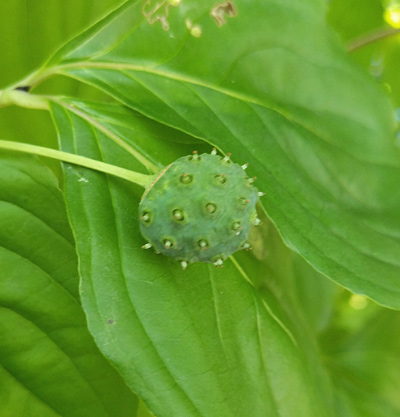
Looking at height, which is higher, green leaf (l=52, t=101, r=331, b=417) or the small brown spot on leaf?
the small brown spot on leaf

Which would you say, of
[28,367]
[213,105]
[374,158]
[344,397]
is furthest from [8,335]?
[344,397]

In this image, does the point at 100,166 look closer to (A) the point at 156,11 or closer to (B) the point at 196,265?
(B) the point at 196,265

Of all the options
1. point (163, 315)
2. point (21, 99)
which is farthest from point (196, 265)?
point (21, 99)

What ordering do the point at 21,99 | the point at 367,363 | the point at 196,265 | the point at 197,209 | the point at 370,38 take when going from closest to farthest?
the point at 197,209, the point at 196,265, the point at 21,99, the point at 370,38, the point at 367,363

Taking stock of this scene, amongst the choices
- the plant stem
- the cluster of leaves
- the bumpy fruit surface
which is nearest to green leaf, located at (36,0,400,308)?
the cluster of leaves

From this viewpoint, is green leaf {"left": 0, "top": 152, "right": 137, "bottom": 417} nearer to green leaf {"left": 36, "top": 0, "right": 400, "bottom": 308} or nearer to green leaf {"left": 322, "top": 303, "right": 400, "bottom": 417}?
green leaf {"left": 36, "top": 0, "right": 400, "bottom": 308}

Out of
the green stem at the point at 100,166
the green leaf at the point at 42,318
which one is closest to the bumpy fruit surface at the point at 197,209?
the green stem at the point at 100,166
